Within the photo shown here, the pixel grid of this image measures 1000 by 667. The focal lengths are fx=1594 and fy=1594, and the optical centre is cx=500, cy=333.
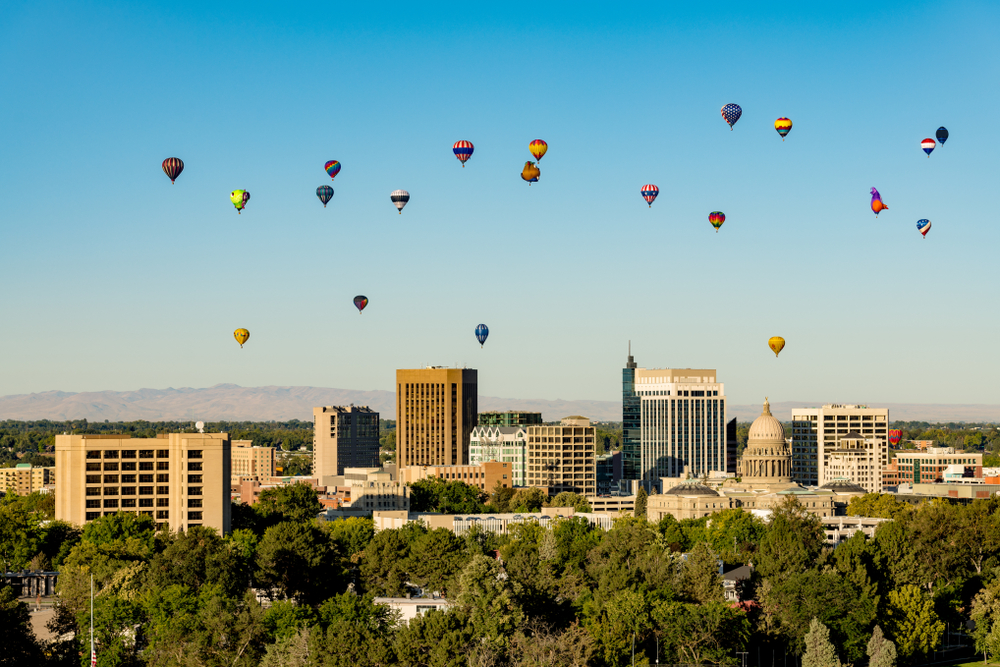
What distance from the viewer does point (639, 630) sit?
11462cm

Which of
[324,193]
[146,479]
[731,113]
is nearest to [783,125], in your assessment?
[731,113]

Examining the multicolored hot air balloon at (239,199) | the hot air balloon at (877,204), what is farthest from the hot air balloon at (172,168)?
the hot air balloon at (877,204)

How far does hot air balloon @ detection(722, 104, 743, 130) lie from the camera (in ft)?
584

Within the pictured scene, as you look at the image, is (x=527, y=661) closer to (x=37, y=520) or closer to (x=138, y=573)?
(x=138, y=573)

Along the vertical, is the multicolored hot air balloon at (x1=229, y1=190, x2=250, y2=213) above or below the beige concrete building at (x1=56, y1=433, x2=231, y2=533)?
above

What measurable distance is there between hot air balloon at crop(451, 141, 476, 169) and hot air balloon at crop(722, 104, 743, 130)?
93.8 feet

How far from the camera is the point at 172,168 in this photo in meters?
169

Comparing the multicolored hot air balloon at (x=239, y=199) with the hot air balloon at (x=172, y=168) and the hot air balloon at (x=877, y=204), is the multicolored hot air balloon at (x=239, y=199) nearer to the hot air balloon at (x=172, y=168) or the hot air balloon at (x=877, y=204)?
the hot air balloon at (x=172, y=168)

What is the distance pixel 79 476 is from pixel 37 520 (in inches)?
306

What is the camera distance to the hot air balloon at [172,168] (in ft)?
554

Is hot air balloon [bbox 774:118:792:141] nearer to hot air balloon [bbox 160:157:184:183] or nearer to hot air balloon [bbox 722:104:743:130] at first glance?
hot air balloon [bbox 722:104:743:130]

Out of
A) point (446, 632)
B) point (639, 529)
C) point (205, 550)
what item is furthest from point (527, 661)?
point (639, 529)

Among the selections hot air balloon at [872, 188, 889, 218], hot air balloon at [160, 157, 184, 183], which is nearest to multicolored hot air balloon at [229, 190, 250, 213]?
hot air balloon at [160, 157, 184, 183]

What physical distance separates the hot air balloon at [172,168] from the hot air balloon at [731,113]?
60325 mm
